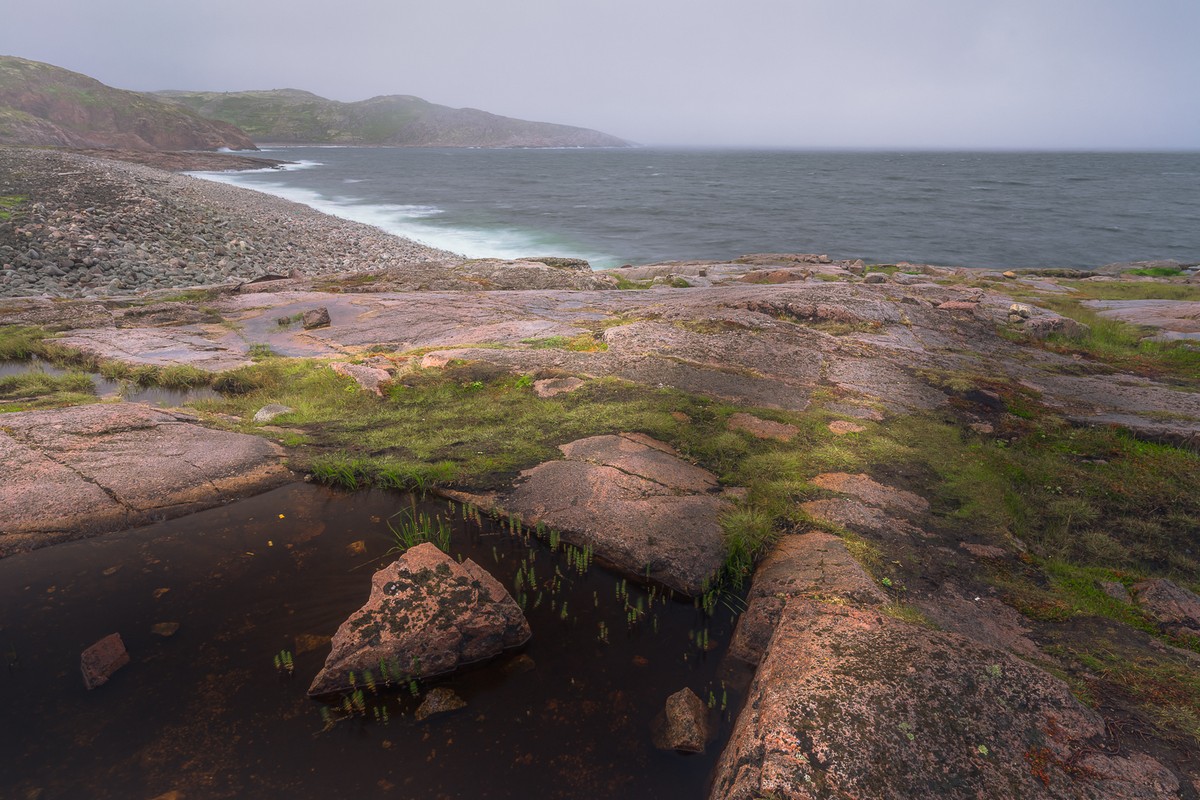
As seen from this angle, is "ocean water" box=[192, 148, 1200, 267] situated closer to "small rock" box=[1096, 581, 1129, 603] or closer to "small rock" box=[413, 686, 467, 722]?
"small rock" box=[1096, 581, 1129, 603]

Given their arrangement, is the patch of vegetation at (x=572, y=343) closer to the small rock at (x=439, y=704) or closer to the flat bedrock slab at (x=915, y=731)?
the small rock at (x=439, y=704)

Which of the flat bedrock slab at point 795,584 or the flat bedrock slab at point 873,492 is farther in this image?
the flat bedrock slab at point 873,492

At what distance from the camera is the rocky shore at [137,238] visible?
864 inches

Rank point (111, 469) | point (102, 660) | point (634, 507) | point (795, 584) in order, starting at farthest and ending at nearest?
point (111, 469), point (634, 507), point (795, 584), point (102, 660)

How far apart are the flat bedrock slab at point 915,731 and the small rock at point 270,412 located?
29.2 feet

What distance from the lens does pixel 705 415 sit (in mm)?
9859

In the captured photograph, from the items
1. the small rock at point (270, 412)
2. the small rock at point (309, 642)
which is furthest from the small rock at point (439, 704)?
the small rock at point (270, 412)

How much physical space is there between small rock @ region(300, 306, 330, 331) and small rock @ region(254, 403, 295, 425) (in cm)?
565

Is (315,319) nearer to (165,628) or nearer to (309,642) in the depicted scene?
(165,628)

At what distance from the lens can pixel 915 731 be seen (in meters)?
4.04

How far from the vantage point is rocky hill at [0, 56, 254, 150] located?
94.7 meters

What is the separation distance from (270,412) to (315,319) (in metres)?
6.14

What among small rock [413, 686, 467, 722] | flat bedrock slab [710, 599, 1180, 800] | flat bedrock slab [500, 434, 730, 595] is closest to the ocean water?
flat bedrock slab [500, 434, 730, 595]

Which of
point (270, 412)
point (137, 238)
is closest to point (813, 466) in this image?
point (270, 412)
